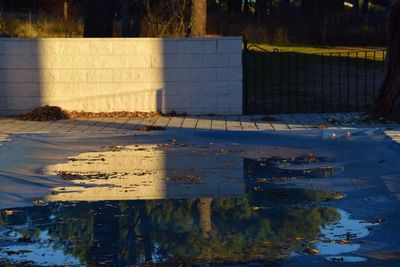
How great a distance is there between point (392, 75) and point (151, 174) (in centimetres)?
528

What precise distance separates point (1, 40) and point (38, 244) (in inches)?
344

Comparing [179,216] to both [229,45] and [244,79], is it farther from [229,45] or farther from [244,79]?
[244,79]

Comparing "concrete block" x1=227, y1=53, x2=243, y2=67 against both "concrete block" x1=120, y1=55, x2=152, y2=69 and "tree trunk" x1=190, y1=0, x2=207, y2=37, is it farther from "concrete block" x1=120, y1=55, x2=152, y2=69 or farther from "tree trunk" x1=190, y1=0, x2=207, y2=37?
"tree trunk" x1=190, y1=0, x2=207, y2=37

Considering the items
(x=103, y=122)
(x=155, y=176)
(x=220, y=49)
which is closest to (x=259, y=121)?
(x=220, y=49)

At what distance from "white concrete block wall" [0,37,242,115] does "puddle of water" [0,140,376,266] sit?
443 centimetres

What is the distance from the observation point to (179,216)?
23.6 feet

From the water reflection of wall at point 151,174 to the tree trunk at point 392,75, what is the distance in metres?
3.48

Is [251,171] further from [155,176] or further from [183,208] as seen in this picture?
[183,208]

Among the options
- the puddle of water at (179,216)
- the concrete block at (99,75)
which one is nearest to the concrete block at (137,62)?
the concrete block at (99,75)

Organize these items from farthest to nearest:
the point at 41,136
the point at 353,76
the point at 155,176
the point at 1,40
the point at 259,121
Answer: the point at 353,76 → the point at 1,40 → the point at 259,121 → the point at 41,136 → the point at 155,176

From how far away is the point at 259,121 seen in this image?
13.4 m

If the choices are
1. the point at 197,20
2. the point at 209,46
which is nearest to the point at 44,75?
the point at 209,46

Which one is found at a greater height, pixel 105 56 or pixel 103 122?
pixel 105 56

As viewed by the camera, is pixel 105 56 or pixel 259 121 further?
pixel 105 56
